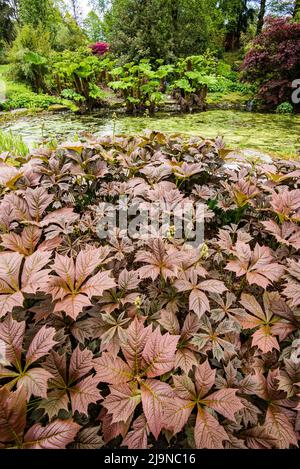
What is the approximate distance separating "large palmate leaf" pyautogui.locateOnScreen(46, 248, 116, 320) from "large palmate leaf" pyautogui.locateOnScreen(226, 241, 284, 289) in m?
0.61

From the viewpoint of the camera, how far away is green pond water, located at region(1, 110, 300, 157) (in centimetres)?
457

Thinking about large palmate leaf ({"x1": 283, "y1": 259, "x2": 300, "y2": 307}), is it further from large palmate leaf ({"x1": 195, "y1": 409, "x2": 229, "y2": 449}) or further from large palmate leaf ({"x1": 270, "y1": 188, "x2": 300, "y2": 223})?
large palmate leaf ({"x1": 195, "y1": 409, "x2": 229, "y2": 449})

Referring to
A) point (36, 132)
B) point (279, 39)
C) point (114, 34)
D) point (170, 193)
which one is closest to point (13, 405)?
point (170, 193)

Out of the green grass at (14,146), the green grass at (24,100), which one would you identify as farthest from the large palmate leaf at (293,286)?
the green grass at (24,100)

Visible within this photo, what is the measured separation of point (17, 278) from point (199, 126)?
17.5 ft

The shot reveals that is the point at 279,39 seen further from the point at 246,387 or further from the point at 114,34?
the point at 246,387

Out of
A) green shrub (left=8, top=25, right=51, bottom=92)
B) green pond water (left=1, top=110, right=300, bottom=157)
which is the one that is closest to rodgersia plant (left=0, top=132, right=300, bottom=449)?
green pond water (left=1, top=110, right=300, bottom=157)

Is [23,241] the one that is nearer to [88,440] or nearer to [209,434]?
[88,440]

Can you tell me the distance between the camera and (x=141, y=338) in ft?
3.61

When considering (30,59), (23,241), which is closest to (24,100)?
(30,59)

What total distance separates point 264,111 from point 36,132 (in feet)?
19.2

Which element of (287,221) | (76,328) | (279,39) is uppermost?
(279,39)

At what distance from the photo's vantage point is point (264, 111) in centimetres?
765

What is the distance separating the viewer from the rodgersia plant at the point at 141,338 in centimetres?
99
